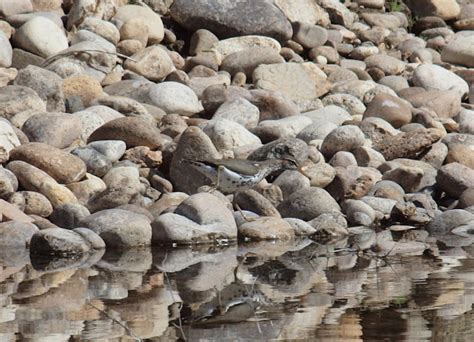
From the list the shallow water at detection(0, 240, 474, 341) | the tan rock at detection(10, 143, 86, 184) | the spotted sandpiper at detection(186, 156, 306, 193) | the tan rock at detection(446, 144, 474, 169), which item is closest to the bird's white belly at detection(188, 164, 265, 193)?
the spotted sandpiper at detection(186, 156, 306, 193)

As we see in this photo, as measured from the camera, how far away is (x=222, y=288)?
7.85 metres

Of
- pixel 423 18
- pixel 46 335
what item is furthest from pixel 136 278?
pixel 423 18

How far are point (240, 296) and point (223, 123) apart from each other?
5.83 metres

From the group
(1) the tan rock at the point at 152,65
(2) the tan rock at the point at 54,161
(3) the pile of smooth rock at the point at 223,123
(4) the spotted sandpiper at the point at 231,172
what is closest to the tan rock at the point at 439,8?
(3) the pile of smooth rock at the point at 223,123

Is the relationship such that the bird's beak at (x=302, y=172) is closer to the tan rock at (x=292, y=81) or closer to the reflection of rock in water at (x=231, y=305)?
the tan rock at (x=292, y=81)

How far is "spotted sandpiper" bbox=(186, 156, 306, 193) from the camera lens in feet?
35.2

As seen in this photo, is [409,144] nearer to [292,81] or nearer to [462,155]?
[462,155]

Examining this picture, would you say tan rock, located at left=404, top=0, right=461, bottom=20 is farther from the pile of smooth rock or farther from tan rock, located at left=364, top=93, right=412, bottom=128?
tan rock, located at left=364, top=93, right=412, bottom=128

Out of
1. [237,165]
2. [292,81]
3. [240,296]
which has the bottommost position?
[292,81]

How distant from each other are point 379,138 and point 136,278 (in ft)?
20.8

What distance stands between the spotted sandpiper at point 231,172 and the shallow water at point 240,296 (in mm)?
725

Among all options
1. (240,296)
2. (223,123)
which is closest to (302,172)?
(223,123)

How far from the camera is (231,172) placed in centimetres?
1073

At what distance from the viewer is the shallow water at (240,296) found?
617 cm
